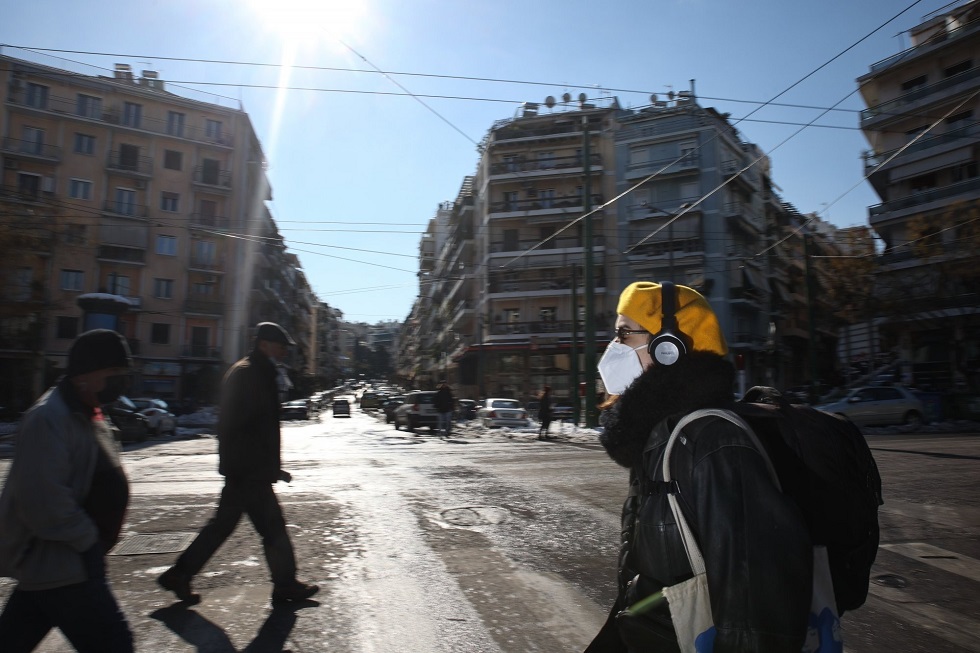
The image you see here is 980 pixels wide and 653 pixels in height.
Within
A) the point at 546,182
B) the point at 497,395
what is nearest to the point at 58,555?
the point at 497,395

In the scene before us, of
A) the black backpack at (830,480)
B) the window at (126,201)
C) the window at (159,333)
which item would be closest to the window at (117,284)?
the window at (159,333)

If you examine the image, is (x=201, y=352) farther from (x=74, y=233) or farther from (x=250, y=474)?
(x=250, y=474)

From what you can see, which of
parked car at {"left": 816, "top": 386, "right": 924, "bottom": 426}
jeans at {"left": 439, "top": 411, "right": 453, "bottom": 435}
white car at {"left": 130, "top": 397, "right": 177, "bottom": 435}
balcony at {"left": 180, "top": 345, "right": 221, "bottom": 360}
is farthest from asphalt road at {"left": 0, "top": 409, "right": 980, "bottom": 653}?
balcony at {"left": 180, "top": 345, "right": 221, "bottom": 360}

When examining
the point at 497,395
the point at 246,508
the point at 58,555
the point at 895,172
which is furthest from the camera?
the point at 497,395

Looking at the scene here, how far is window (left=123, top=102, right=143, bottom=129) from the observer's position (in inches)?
1802

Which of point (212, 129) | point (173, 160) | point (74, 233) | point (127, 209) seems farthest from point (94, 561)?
point (212, 129)

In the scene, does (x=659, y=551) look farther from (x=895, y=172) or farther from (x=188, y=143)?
(x=188, y=143)

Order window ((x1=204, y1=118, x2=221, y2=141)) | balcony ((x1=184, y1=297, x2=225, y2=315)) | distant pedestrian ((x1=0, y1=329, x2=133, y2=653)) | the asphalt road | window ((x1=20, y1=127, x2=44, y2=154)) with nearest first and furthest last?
1. distant pedestrian ((x1=0, y1=329, x2=133, y2=653))
2. the asphalt road
3. window ((x1=20, y1=127, x2=44, y2=154))
4. balcony ((x1=184, y1=297, x2=225, y2=315))
5. window ((x1=204, y1=118, x2=221, y2=141))

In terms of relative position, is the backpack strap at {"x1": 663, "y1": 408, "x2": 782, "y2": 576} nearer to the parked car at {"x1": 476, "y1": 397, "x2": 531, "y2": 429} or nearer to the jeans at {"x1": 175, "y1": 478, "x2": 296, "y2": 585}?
the jeans at {"x1": 175, "y1": 478, "x2": 296, "y2": 585}

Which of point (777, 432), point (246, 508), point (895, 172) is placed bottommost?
point (246, 508)

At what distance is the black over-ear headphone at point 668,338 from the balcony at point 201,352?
5012cm

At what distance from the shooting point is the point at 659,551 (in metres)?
1.50

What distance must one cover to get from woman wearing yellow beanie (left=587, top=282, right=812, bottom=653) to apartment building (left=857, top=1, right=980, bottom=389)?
29.7 metres

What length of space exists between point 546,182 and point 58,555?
47.5m
